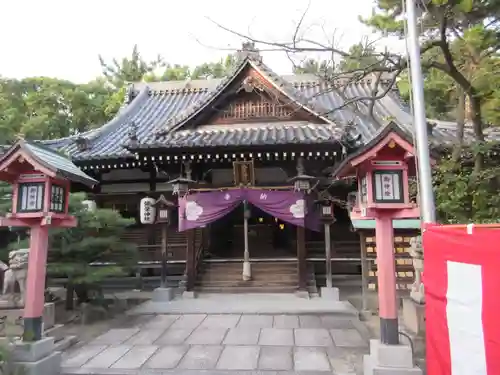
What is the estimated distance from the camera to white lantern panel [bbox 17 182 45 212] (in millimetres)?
5566

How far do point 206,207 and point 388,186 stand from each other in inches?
251

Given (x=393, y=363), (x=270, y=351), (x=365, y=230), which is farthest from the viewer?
(x=365, y=230)

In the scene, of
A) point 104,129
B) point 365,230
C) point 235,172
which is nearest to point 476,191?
point 365,230

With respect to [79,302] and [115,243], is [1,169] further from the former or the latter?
[79,302]

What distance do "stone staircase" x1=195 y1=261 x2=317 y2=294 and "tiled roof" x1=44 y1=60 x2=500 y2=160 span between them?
4.12m

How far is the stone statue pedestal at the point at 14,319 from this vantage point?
633cm

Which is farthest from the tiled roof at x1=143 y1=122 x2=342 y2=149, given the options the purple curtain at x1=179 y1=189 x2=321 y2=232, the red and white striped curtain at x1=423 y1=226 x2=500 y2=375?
the red and white striped curtain at x1=423 y1=226 x2=500 y2=375

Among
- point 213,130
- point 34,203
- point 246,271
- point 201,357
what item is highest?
point 213,130

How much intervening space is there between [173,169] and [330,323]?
6.57 m

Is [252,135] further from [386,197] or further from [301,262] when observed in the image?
[386,197]

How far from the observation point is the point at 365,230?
8.54 metres

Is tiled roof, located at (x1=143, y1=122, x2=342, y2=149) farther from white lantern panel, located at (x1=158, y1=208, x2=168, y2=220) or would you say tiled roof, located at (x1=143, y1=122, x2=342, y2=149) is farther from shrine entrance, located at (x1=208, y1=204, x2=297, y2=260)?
shrine entrance, located at (x1=208, y1=204, x2=297, y2=260)

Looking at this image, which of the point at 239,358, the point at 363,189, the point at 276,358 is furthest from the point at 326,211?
the point at 239,358

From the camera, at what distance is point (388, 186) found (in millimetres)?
5254
